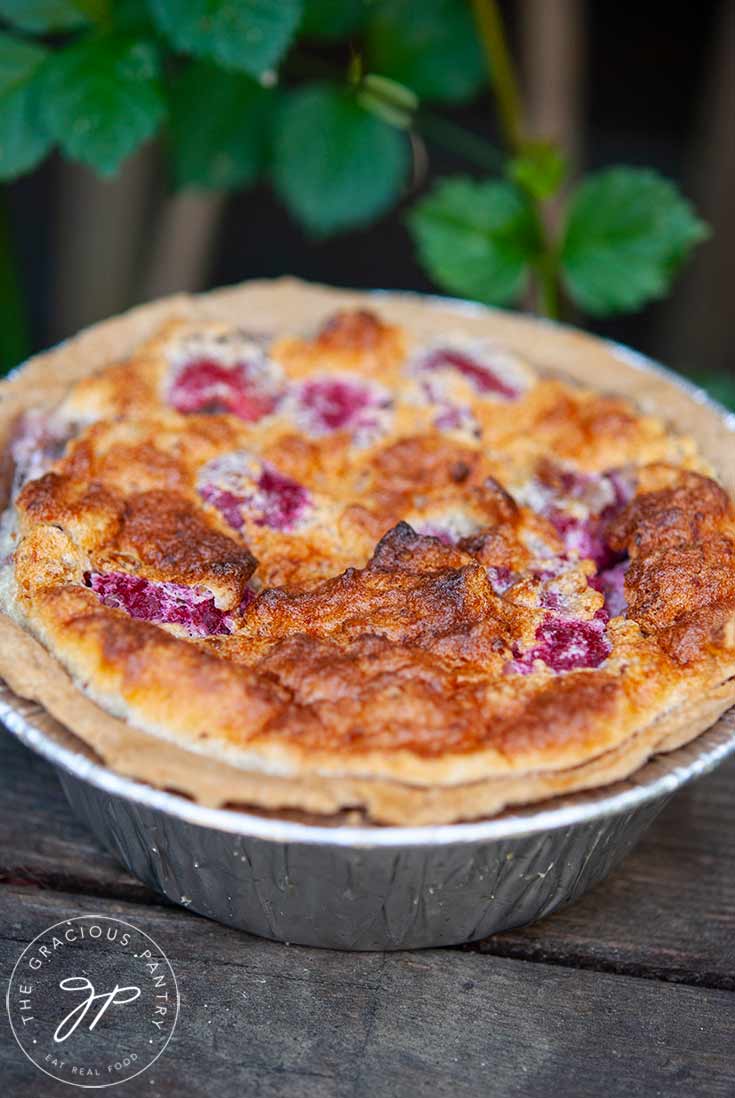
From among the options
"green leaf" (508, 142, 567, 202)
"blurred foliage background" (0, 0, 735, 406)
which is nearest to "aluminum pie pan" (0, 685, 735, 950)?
"blurred foliage background" (0, 0, 735, 406)

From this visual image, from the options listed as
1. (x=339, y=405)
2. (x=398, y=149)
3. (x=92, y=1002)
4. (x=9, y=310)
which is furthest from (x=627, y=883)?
(x=9, y=310)

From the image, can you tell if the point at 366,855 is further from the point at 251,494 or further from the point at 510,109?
the point at 510,109

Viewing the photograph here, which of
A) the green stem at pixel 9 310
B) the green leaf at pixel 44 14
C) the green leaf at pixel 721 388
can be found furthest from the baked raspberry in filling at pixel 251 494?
the green leaf at pixel 721 388

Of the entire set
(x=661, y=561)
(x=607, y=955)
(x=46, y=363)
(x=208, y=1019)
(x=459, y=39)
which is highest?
(x=459, y=39)

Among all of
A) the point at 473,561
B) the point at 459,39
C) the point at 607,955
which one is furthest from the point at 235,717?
the point at 459,39

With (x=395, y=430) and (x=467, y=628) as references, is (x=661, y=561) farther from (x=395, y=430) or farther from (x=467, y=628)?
(x=395, y=430)

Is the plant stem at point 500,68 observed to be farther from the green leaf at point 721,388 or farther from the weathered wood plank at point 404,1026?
the weathered wood plank at point 404,1026
